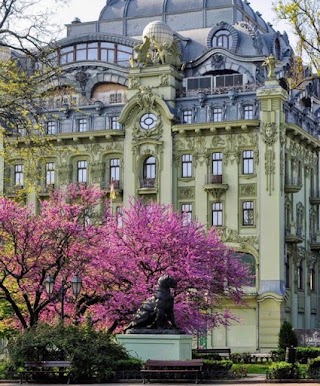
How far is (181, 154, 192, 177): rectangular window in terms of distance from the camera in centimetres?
7594

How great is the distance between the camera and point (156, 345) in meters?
39.9

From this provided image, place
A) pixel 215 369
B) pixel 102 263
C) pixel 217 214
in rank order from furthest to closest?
pixel 217 214, pixel 102 263, pixel 215 369

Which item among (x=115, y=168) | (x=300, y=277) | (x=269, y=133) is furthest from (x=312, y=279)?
(x=115, y=168)

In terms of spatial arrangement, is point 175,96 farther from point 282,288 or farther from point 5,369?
point 5,369

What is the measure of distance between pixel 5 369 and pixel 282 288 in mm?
36061

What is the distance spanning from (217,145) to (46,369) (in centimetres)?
3984

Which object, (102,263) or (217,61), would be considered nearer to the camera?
(102,263)

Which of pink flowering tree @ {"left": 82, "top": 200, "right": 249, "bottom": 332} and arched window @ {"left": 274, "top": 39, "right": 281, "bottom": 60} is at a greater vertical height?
arched window @ {"left": 274, "top": 39, "right": 281, "bottom": 60}

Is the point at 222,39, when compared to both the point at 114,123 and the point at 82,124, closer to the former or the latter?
the point at 114,123

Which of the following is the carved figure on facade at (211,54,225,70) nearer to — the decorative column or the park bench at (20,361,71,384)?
the decorative column

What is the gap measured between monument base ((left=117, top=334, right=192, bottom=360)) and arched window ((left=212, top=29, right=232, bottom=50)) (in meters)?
45.6

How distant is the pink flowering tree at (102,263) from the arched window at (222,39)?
2493cm

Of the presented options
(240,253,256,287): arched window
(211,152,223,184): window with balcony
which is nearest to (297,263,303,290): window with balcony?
(240,253,256,287): arched window

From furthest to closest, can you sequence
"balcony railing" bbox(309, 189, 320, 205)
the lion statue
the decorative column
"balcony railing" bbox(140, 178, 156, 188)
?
"balcony railing" bbox(309, 189, 320, 205), "balcony railing" bbox(140, 178, 156, 188), the decorative column, the lion statue
